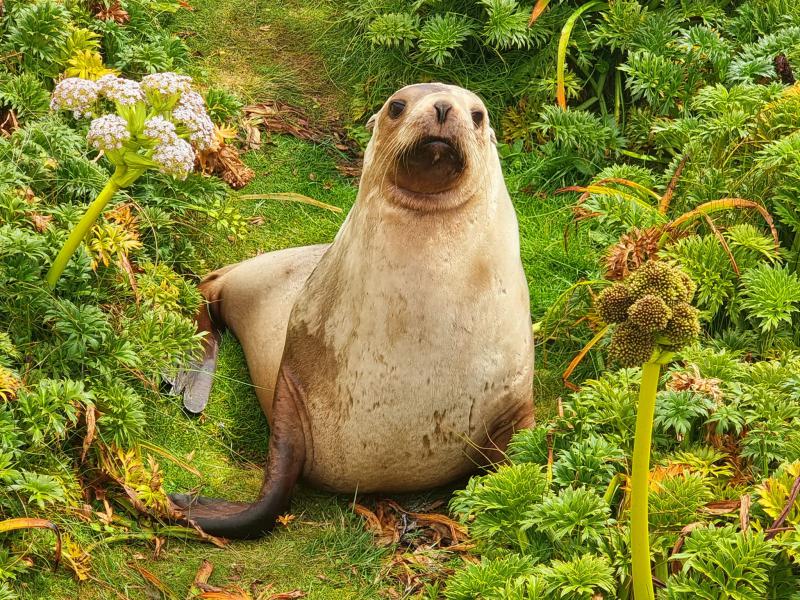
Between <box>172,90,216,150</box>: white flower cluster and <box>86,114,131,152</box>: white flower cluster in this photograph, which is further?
<box>172,90,216,150</box>: white flower cluster

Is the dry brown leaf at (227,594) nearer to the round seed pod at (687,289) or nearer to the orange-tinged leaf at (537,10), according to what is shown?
the round seed pod at (687,289)

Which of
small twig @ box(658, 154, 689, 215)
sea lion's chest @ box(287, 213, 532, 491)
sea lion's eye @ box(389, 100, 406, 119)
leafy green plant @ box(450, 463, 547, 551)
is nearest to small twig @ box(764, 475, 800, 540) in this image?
leafy green plant @ box(450, 463, 547, 551)

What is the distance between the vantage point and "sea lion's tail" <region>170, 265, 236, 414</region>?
5.65m

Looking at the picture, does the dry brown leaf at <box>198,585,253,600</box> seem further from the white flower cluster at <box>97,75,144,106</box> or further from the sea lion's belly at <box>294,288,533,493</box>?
the white flower cluster at <box>97,75,144,106</box>

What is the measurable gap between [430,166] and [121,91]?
1218 mm

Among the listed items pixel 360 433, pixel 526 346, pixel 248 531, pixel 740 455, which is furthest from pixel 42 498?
pixel 740 455

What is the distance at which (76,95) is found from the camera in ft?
15.8

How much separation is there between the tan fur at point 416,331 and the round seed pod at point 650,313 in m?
1.90

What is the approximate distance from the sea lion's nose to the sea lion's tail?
5.06 ft

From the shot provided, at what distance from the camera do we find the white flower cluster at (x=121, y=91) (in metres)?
4.56

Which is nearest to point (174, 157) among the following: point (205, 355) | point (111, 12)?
point (205, 355)

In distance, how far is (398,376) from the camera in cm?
496

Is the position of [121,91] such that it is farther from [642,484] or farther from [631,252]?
[642,484]

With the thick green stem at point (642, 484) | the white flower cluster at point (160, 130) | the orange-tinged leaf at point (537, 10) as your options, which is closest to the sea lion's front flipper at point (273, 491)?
the white flower cluster at point (160, 130)
